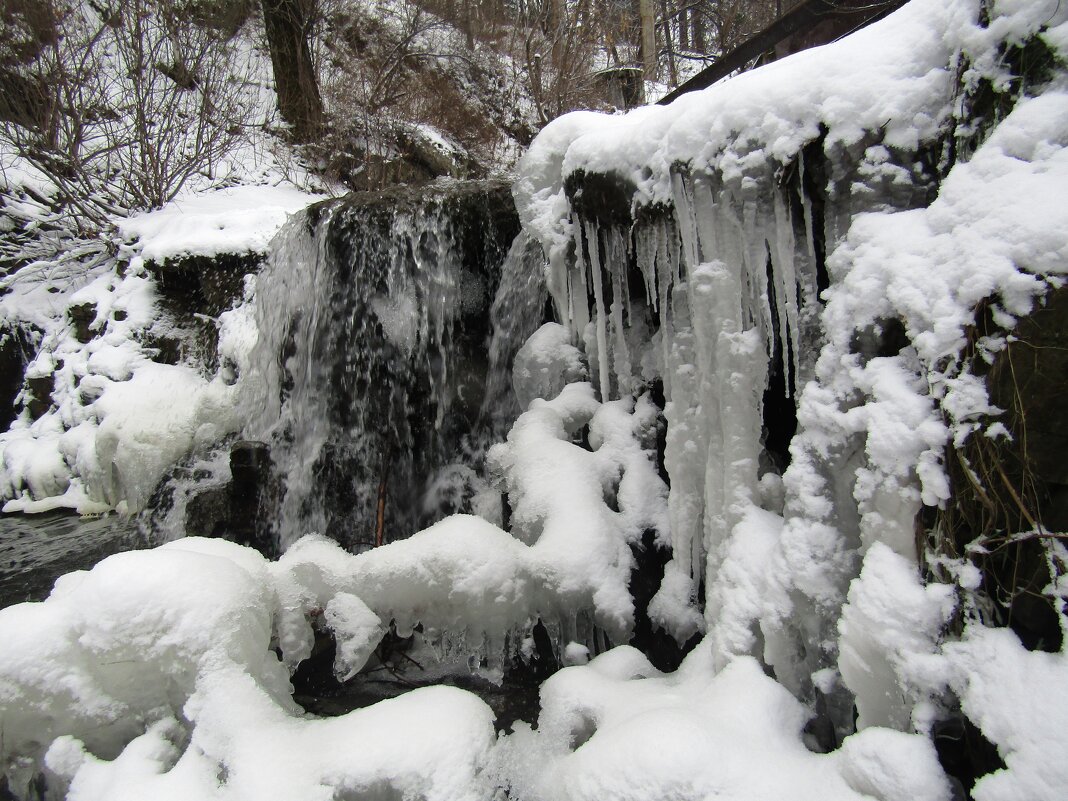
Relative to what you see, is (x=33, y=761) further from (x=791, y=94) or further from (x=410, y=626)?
(x=791, y=94)

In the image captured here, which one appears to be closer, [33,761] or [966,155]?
[966,155]

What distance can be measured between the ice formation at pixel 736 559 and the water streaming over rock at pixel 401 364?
126 centimetres

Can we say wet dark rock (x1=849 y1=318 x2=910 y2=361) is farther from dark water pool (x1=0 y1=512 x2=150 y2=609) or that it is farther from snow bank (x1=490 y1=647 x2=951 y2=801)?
dark water pool (x1=0 y1=512 x2=150 y2=609)

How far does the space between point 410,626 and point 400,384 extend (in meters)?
1.98

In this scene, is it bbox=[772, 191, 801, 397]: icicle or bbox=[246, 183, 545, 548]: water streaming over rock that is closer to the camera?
bbox=[772, 191, 801, 397]: icicle

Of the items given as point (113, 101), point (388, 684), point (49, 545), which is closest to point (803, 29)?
point (388, 684)

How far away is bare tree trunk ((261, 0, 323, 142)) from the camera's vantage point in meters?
8.34

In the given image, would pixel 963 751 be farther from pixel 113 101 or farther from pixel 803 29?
pixel 113 101

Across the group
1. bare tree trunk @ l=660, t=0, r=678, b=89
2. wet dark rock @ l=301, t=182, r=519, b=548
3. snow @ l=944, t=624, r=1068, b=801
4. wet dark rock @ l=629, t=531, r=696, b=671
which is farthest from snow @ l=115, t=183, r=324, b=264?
bare tree trunk @ l=660, t=0, r=678, b=89

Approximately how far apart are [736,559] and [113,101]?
360 inches

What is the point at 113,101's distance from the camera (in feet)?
24.6

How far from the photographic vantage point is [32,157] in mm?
6117

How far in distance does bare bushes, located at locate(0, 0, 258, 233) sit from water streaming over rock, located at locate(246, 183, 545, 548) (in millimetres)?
3939

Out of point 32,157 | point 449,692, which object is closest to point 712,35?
point 32,157
